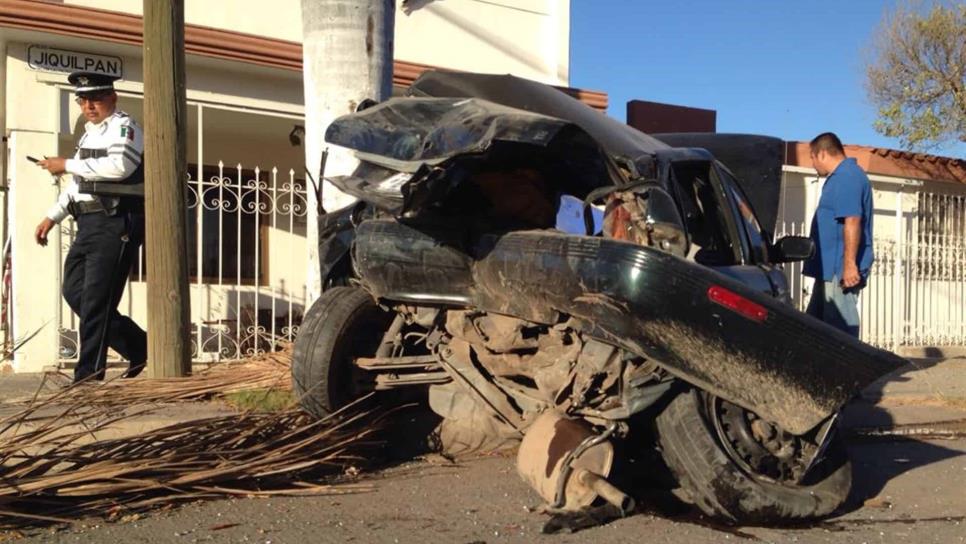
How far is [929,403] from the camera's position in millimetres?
6773

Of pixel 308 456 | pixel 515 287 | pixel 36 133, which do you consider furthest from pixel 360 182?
pixel 36 133

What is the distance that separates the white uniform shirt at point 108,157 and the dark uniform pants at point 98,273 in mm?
142

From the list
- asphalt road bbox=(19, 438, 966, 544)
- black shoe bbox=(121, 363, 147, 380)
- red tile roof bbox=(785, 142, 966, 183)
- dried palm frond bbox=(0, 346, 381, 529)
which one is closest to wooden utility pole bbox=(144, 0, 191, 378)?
black shoe bbox=(121, 363, 147, 380)

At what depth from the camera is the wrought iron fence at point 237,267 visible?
26.9 ft

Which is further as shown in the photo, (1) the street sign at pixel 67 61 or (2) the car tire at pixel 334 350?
(1) the street sign at pixel 67 61

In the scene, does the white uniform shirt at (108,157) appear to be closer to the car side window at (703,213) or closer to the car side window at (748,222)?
the car side window at (703,213)

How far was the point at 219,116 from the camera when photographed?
379 inches

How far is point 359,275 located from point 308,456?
85 cm

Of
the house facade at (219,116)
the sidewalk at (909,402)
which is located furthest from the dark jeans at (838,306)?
the house facade at (219,116)

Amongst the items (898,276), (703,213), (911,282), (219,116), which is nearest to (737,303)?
(703,213)

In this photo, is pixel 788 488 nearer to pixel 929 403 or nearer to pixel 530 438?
pixel 530 438

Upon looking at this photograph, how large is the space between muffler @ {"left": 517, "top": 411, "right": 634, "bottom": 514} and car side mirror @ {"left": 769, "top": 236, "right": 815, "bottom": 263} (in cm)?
206

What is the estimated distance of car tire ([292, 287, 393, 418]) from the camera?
4414 millimetres

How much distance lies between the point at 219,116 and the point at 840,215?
6.14m
